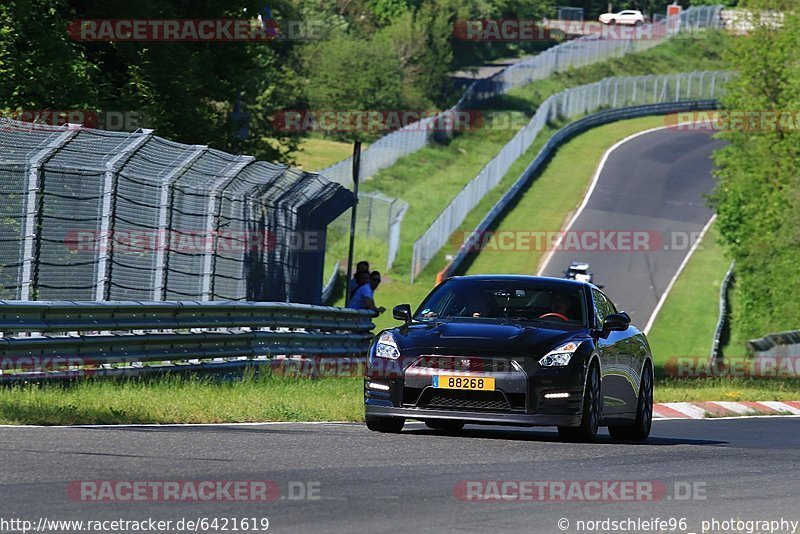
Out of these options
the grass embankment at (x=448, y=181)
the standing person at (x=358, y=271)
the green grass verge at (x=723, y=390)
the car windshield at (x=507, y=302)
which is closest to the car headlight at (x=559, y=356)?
the car windshield at (x=507, y=302)

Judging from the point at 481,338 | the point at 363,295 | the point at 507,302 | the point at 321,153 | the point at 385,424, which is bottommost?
the point at 321,153

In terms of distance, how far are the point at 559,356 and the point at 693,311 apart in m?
39.7

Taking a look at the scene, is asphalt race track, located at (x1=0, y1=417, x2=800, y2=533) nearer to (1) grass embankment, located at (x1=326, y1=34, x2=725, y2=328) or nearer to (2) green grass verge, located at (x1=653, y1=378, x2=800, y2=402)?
(2) green grass verge, located at (x1=653, y1=378, x2=800, y2=402)

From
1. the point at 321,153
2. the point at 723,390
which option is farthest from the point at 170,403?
the point at 321,153

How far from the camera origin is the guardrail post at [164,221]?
18.3m

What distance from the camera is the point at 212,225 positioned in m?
19.7

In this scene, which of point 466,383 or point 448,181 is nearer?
point 466,383

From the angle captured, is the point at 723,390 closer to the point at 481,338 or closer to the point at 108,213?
the point at 108,213

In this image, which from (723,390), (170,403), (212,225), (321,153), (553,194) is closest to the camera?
(170,403)

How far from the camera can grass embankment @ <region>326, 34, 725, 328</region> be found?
170 feet

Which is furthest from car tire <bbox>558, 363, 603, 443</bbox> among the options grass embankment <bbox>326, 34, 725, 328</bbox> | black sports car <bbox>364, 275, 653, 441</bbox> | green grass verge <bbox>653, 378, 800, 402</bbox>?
grass embankment <bbox>326, 34, 725, 328</bbox>

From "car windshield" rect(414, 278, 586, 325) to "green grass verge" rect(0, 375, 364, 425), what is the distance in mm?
1599

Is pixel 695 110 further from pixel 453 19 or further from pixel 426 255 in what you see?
pixel 426 255

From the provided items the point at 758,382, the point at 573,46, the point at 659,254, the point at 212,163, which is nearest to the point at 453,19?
the point at 573,46
